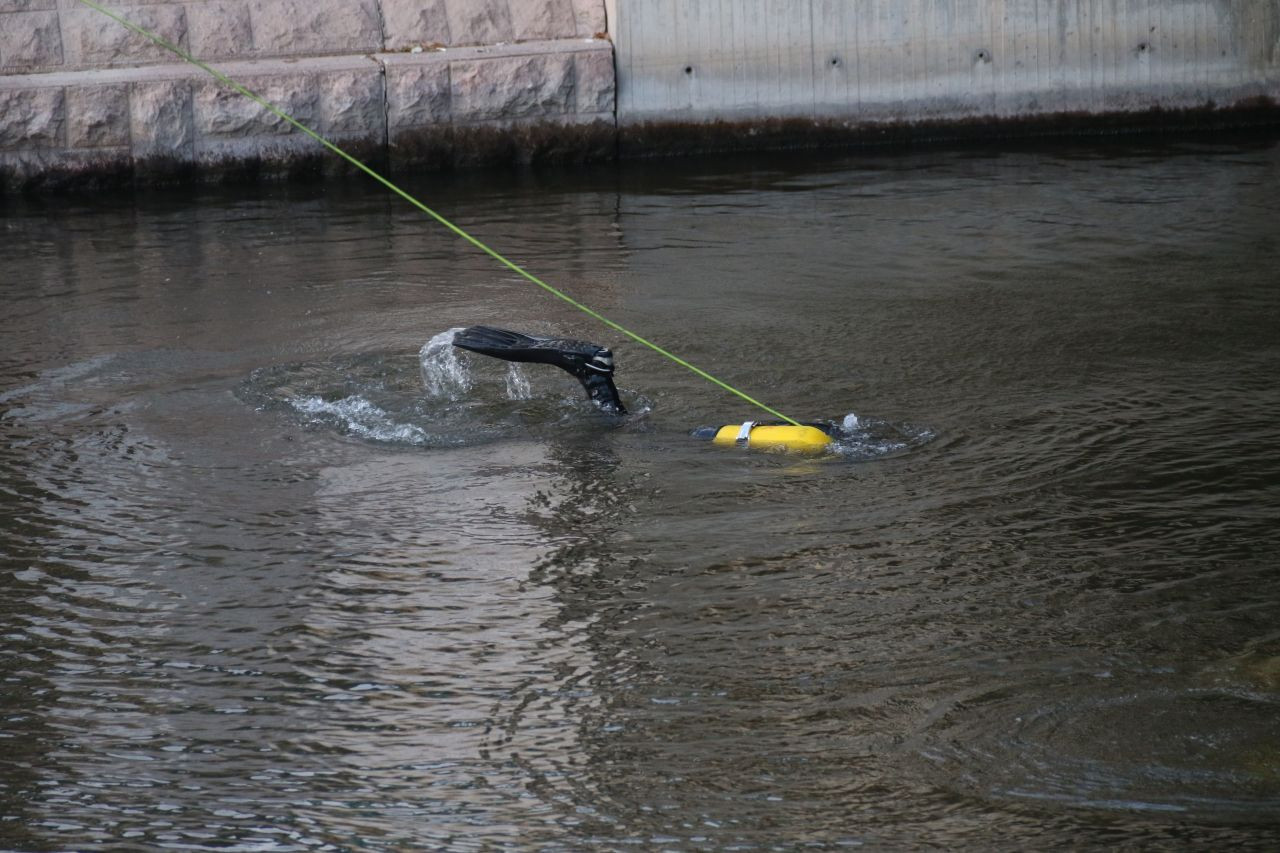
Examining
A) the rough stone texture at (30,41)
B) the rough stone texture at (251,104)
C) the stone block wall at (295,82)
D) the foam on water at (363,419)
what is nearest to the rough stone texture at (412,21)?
the stone block wall at (295,82)

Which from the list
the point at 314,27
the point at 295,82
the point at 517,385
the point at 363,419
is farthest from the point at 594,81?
the point at 363,419

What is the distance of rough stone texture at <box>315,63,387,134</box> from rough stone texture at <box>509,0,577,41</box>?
1.56m

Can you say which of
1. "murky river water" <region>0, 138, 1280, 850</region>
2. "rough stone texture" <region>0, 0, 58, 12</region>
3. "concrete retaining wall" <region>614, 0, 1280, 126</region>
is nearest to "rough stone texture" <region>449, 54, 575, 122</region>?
"concrete retaining wall" <region>614, 0, 1280, 126</region>

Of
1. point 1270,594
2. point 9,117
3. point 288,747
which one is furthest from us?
point 9,117

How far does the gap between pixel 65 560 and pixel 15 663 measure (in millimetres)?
924

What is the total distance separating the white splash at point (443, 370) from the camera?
8.58m

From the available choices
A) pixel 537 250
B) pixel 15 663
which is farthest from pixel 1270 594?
pixel 537 250

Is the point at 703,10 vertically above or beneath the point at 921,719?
above

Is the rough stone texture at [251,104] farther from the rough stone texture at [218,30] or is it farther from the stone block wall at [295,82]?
the rough stone texture at [218,30]

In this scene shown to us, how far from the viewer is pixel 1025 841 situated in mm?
4367

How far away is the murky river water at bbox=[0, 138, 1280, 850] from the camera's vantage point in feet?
15.3

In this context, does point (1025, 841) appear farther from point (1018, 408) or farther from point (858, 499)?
point (1018, 408)

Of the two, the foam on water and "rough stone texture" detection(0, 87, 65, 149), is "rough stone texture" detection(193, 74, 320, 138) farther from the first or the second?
the foam on water

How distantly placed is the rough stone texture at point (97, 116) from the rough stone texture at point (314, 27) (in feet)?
4.61
